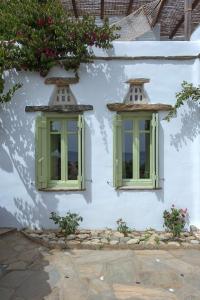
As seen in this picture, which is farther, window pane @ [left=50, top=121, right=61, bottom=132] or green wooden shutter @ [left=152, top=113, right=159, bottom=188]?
window pane @ [left=50, top=121, right=61, bottom=132]

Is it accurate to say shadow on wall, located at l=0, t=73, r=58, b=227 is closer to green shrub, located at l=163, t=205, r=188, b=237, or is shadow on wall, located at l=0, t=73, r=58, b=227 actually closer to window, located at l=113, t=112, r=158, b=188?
window, located at l=113, t=112, r=158, b=188

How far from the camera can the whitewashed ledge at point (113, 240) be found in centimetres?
583

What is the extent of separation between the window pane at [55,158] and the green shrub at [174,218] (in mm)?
2196

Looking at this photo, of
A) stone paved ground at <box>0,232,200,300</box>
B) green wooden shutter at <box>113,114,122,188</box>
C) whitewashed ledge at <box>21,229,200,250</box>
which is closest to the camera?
stone paved ground at <box>0,232,200,300</box>

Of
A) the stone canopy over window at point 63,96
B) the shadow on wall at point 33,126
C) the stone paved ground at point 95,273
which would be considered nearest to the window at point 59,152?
the shadow on wall at point 33,126

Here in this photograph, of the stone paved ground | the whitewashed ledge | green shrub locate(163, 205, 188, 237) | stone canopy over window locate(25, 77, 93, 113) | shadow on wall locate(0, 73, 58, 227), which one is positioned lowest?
the stone paved ground

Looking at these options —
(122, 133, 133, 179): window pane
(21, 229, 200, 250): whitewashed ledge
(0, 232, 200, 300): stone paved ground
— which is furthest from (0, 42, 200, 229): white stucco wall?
(0, 232, 200, 300): stone paved ground

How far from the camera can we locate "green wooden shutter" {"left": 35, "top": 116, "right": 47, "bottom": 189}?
6.40 metres

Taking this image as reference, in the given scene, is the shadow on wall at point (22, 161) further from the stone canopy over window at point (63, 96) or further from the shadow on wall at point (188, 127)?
the shadow on wall at point (188, 127)

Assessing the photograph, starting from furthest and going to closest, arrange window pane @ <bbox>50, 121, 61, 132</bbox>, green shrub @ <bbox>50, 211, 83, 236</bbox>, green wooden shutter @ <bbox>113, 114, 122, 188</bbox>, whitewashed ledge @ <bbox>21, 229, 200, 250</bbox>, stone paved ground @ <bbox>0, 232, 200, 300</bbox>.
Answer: window pane @ <bbox>50, 121, 61, 132</bbox>, green wooden shutter @ <bbox>113, 114, 122, 188</bbox>, green shrub @ <bbox>50, 211, 83, 236</bbox>, whitewashed ledge @ <bbox>21, 229, 200, 250</bbox>, stone paved ground @ <bbox>0, 232, 200, 300</bbox>

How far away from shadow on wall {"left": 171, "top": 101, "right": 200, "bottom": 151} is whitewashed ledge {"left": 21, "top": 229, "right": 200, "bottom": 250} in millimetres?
1662

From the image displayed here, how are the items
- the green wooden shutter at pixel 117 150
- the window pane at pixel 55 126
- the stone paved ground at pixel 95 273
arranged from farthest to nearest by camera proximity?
the window pane at pixel 55 126
the green wooden shutter at pixel 117 150
the stone paved ground at pixel 95 273

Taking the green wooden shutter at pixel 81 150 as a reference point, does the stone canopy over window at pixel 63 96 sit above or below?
above

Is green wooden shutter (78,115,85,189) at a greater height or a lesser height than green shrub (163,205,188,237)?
greater
